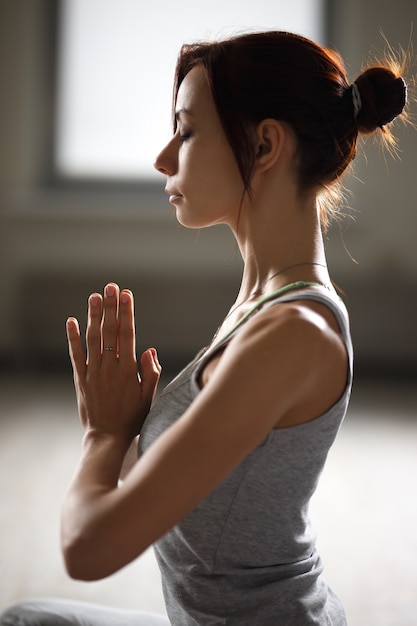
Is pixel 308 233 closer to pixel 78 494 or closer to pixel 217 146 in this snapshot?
pixel 217 146

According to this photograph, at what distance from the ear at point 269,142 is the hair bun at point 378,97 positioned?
11cm

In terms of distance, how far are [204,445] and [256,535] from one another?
184 millimetres

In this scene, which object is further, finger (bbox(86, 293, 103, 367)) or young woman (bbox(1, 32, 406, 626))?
finger (bbox(86, 293, 103, 367))

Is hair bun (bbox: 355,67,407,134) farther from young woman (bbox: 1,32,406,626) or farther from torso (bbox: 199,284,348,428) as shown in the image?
torso (bbox: 199,284,348,428)

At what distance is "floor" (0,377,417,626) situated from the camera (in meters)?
1.89

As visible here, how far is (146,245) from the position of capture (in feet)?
16.5

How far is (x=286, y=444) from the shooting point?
726mm

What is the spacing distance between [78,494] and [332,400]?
0.25 metres

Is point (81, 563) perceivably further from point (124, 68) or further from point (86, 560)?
point (124, 68)

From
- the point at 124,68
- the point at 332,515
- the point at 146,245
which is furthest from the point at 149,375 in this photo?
the point at 124,68

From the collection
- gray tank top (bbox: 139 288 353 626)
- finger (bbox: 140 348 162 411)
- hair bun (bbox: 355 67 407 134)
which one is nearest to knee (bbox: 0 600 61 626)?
gray tank top (bbox: 139 288 353 626)

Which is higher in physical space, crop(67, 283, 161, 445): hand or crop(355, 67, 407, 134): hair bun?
crop(355, 67, 407, 134): hair bun

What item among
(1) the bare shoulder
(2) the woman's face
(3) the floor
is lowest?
(3) the floor

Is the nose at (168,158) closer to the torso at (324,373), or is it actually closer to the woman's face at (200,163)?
the woman's face at (200,163)
